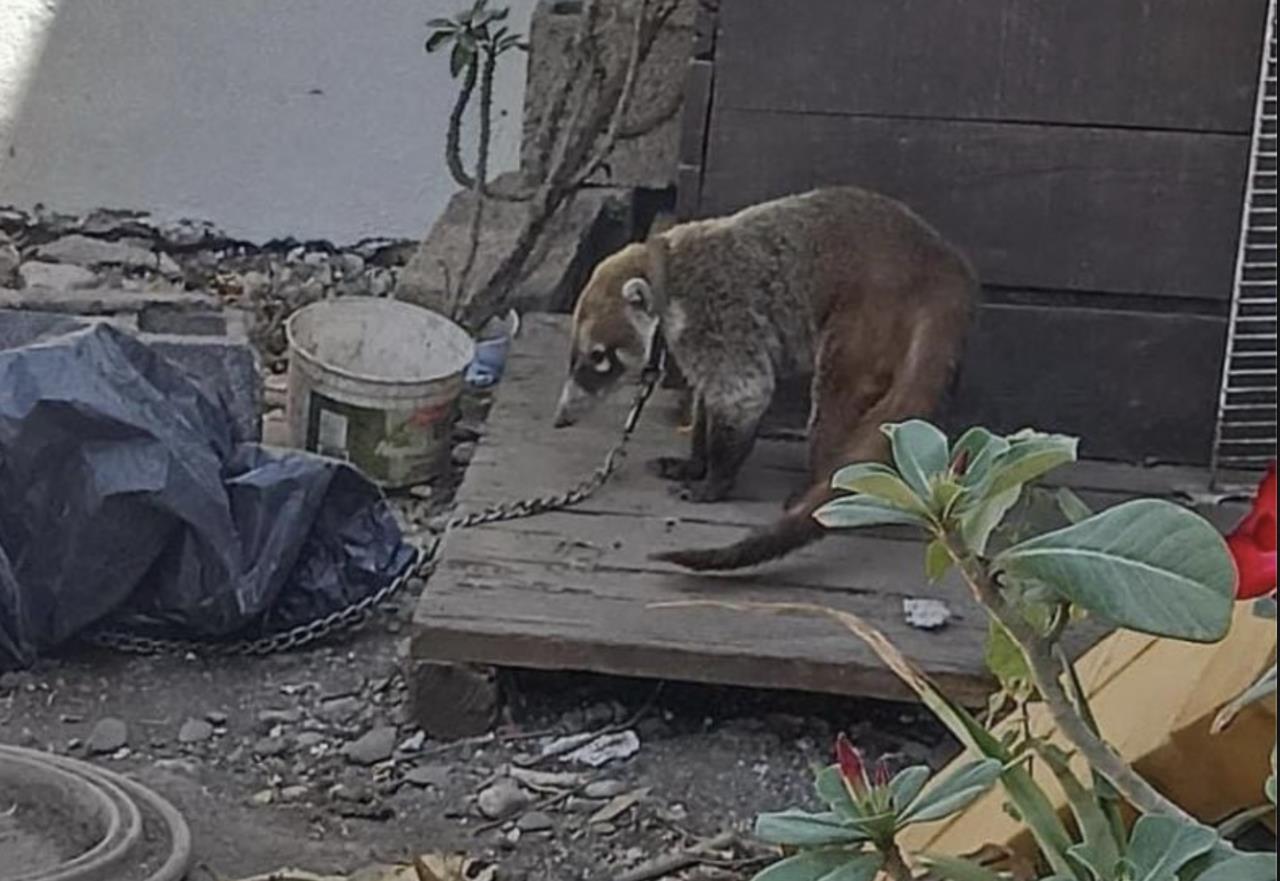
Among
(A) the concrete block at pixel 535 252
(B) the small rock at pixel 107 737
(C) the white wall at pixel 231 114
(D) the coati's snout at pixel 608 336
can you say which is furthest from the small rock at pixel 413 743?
(C) the white wall at pixel 231 114

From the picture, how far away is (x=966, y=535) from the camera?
123 centimetres

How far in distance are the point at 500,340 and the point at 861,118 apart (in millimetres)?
1328

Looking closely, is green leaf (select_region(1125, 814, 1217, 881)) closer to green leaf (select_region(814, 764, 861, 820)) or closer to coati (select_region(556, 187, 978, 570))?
green leaf (select_region(814, 764, 861, 820))

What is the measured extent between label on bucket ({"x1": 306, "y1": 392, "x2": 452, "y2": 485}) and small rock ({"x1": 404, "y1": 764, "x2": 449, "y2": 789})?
1108 millimetres

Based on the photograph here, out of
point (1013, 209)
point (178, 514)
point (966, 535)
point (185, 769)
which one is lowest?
point (185, 769)

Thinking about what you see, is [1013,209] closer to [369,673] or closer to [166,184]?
[369,673]

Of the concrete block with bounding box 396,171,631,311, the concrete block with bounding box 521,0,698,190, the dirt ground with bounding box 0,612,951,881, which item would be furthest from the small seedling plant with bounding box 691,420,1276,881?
the concrete block with bounding box 521,0,698,190

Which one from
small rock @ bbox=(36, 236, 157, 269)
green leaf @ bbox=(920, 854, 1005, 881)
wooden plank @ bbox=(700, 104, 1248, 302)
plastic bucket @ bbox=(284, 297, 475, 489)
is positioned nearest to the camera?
green leaf @ bbox=(920, 854, 1005, 881)

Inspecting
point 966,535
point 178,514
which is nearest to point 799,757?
point 178,514

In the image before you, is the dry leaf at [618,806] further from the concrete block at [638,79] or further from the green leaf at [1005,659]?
the concrete block at [638,79]

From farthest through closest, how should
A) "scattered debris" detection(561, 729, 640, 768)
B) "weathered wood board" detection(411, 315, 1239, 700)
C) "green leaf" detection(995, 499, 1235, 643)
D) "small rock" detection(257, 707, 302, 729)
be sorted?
"small rock" detection(257, 707, 302, 729) → "scattered debris" detection(561, 729, 640, 768) → "weathered wood board" detection(411, 315, 1239, 700) → "green leaf" detection(995, 499, 1235, 643)

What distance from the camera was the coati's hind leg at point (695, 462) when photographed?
396 centimetres

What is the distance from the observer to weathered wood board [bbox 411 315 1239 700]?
3.33m

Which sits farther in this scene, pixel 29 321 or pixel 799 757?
pixel 29 321
